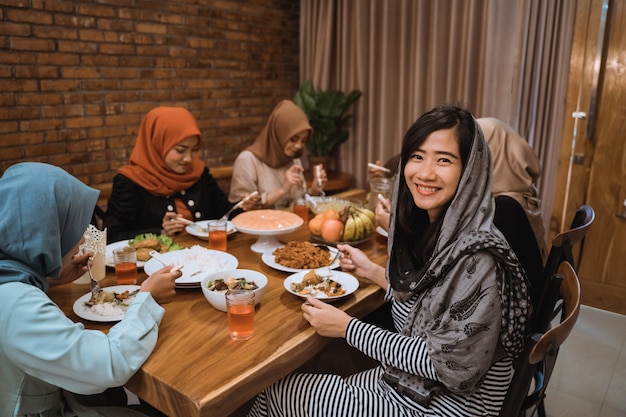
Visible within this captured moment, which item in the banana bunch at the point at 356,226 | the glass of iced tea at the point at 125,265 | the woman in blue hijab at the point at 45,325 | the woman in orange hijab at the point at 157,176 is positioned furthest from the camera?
the woman in orange hijab at the point at 157,176

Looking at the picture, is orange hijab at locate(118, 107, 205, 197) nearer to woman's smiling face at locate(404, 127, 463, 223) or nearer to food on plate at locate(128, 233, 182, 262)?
food on plate at locate(128, 233, 182, 262)

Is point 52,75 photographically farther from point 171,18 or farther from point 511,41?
point 511,41

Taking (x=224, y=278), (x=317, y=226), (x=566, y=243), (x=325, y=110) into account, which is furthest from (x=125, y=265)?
(x=325, y=110)

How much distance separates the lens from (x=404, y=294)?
4.48 ft

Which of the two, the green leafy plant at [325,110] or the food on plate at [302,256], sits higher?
the green leafy plant at [325,110]

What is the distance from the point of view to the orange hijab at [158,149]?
240cm

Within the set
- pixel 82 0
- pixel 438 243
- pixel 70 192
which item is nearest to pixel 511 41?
pixel 438 243

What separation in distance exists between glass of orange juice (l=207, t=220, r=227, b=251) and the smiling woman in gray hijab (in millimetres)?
630

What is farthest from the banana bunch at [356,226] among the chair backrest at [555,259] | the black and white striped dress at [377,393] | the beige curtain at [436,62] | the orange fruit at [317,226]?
the beige curtain at [436,62]

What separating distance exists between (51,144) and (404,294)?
2.68 m

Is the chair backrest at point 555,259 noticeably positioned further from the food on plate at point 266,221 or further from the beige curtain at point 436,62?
the beige curtain at point 436,62

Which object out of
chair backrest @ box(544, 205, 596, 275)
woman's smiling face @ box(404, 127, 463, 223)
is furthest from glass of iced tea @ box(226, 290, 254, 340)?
chair backrest @ box(544, 205, 596, 275)

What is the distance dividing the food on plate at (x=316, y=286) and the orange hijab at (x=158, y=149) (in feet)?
3.84

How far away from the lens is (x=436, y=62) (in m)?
3.76
